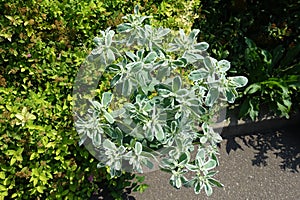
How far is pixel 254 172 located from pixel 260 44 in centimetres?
118

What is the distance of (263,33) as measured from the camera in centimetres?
375

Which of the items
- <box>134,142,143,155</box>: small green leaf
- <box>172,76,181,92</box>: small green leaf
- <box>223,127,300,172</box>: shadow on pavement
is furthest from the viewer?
<box>223,127,300,172</box>: shadow on pavement

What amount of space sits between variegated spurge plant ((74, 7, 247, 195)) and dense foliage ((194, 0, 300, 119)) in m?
1.15

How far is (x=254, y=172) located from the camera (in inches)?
140

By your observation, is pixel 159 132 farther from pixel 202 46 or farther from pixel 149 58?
pixel 202 46

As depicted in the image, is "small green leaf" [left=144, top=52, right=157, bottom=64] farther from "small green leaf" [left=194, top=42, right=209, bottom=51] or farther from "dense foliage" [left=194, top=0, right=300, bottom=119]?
"dense foliage" [left=194, top=0, right=300, bottom=119]

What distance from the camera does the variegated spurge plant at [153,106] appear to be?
2.22m

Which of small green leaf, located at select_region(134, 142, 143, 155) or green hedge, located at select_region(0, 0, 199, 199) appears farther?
green hedge, located at select_region(0, 0, 199, 199)

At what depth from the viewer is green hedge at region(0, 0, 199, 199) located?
2559 millimetres

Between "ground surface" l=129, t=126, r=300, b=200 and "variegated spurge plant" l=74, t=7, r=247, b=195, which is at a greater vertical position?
"variegated spurge plant" l=74, t=7, r=247, b=195

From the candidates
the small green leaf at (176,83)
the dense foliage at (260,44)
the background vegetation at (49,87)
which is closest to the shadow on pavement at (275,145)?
the dense foliage at (260,44)

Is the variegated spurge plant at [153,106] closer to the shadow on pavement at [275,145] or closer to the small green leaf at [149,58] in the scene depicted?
the small green leaf at [149,58]

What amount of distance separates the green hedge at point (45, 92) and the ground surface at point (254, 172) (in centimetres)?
49

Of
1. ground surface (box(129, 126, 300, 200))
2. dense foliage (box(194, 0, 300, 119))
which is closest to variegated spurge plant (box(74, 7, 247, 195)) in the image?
ground surface (box(129, 126, 300, 200))
